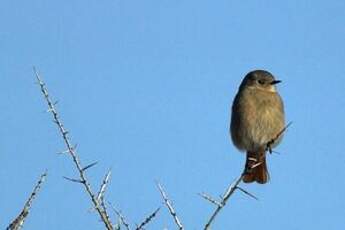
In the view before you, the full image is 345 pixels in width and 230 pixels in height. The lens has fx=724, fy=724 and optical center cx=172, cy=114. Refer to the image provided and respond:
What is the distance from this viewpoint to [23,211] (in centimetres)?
393

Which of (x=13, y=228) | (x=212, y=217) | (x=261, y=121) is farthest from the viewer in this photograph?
(x=261, y=121)

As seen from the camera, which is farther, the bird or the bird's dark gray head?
the bird's dark gray head

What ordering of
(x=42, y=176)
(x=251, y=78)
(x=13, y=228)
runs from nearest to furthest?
(x=13, y=228), (x=42, y=176), (x=251, y=78)

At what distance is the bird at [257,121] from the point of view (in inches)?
350

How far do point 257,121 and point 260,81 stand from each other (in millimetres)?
883

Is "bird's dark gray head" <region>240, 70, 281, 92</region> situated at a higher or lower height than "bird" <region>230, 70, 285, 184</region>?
higher

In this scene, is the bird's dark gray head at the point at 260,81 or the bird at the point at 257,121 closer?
the bird at the point at 257,121

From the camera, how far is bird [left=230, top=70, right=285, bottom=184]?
8.90 m

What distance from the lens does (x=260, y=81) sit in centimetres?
973

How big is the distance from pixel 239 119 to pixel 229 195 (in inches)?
186

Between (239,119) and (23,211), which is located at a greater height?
(239,119)

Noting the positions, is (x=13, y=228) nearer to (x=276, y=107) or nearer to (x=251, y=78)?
(x=276, y=107)

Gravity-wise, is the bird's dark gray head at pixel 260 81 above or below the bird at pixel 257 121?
above

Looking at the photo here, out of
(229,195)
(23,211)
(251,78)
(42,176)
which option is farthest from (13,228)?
(251,78)
